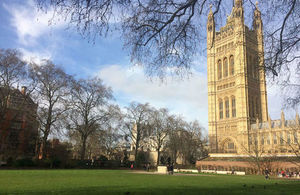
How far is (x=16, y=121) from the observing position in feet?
107

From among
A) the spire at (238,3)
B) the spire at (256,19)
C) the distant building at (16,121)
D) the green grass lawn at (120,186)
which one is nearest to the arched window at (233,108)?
the distant building at (16,121)

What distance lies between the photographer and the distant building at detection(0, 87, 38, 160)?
1200 inches

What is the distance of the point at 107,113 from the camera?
38.1 m

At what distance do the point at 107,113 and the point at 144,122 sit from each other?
43.6 feet

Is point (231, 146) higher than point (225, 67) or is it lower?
lower

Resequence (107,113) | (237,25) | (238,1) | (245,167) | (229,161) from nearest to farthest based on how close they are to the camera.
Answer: (238,1) < (237,25) < (107,113) < (245,167) < (229,161)

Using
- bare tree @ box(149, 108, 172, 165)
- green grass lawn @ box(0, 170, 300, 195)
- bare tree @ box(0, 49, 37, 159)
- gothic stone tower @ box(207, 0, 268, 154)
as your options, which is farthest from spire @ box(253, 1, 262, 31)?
gothic stone tower @ box(207, 0, 268, 154)

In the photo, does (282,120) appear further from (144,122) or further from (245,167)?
(144,122)

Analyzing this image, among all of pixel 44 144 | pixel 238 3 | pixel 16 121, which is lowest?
pixel 44 144

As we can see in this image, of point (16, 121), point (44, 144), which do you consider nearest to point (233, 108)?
point (44, 144)

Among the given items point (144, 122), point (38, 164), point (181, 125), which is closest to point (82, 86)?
point (38, 164)

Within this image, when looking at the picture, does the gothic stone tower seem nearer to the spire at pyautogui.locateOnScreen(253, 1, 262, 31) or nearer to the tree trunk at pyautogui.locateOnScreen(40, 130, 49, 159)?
the tree trunk at pyautogui.locateOnScreen(40, 130, 49, 159)

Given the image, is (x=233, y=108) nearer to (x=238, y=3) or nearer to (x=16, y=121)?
(x=16, y=121)

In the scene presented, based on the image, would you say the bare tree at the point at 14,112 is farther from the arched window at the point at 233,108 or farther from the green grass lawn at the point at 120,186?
the arched window at the point at 233,108
